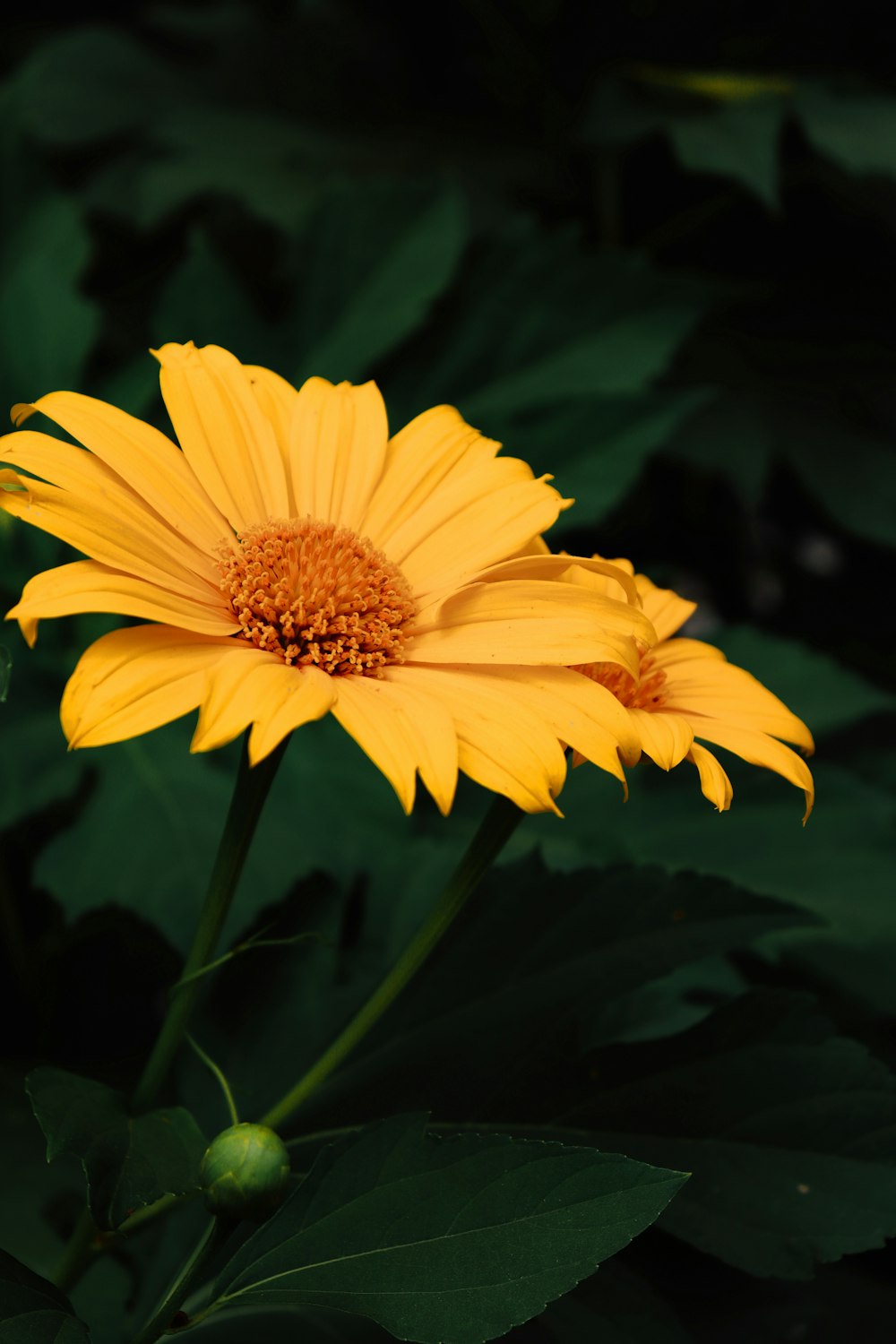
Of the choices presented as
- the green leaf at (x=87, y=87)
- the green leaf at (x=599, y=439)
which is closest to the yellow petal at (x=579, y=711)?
the green leaf at (x=599, y=439)

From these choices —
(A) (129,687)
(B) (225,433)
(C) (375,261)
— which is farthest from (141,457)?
(C) (375,261)

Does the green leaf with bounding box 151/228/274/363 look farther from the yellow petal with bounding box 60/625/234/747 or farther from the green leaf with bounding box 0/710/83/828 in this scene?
the yellow petal with bounding box 60/625/234/747

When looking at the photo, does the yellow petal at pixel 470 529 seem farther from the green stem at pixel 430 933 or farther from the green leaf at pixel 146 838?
the green leaf at pixel 146 838

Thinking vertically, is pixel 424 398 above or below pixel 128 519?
below

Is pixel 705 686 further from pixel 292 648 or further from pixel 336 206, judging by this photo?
pixel 336 206

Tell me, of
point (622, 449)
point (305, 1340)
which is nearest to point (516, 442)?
point (622, 449)
